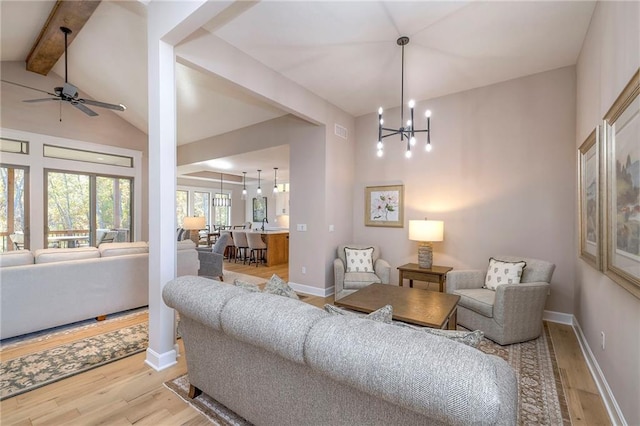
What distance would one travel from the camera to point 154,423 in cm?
182

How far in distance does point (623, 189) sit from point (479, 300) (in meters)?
1.72

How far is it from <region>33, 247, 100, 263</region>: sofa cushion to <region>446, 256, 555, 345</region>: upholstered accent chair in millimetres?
4395

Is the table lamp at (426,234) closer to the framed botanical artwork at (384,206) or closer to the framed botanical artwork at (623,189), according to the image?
the framed botanical artwork at (384,206)

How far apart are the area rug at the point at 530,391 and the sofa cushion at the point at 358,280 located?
4.83 feet

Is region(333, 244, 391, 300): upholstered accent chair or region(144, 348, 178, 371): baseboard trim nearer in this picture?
region(144, 348, 178, 371): baseboard trim

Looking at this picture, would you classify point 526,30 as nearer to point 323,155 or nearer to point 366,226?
point 323,155

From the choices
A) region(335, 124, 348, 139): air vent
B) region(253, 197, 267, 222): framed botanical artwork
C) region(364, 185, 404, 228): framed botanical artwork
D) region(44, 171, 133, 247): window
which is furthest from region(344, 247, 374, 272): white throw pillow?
region(253, 197, 267, 222): framed botanical artwork

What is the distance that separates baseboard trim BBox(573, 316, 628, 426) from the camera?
1.81 m

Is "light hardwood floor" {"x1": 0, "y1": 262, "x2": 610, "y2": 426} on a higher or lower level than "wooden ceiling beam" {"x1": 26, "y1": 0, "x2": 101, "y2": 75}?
lower

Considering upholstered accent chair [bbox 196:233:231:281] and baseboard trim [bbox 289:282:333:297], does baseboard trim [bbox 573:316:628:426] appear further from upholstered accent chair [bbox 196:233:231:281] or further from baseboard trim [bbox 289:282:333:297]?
upholstered accent chair [bbox 196:233:231:281]

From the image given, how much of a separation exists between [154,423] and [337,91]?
416cm

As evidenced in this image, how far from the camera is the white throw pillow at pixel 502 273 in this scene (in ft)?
10.6

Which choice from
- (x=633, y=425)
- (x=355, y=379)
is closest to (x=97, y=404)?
(x=355, y=379)

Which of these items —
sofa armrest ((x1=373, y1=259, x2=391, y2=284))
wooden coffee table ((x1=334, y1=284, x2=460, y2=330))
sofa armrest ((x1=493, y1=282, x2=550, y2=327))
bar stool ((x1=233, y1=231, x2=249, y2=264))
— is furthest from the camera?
bar stool ((x1=233, y1=231, x2=249, y2=264))
